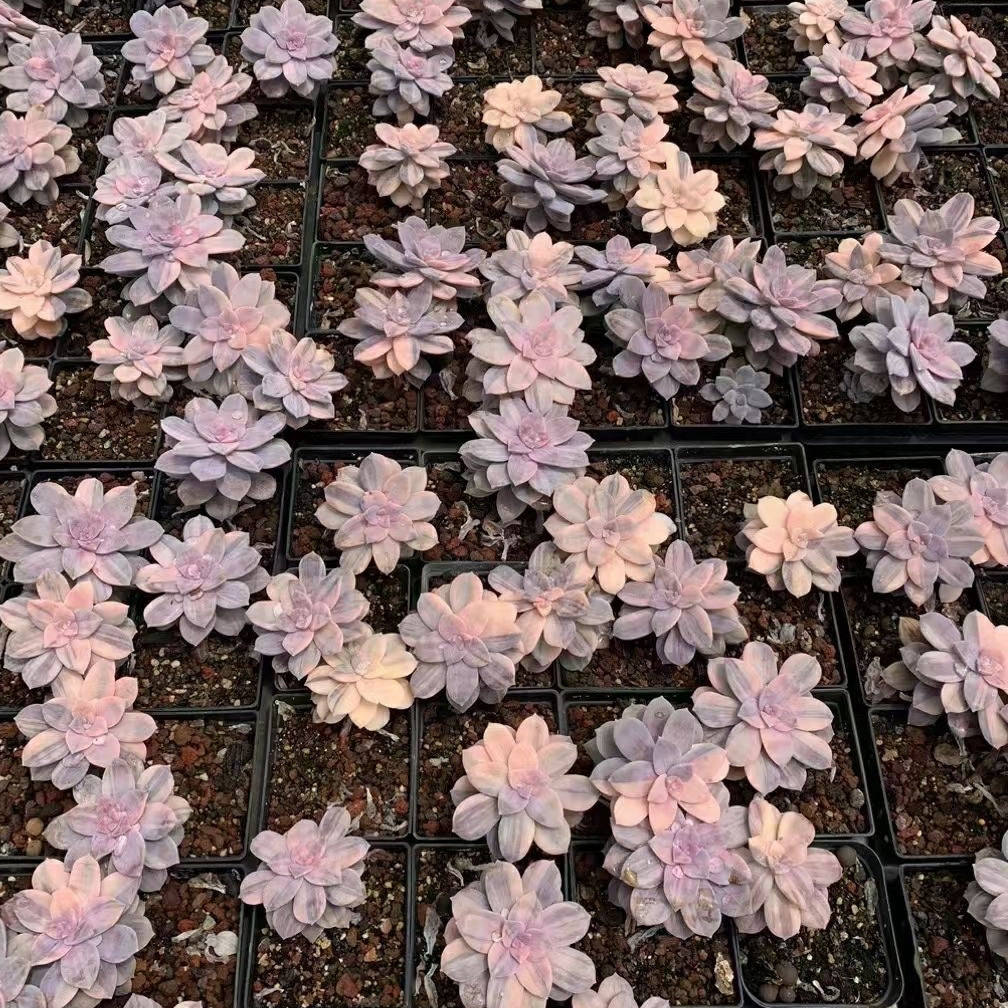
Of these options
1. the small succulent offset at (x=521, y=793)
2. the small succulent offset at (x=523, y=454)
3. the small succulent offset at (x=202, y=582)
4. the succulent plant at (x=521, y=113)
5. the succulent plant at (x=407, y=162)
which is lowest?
the small succulent offset at (x=521, y=793)

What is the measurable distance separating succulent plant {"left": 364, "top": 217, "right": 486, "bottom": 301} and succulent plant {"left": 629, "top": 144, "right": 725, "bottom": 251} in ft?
1.14

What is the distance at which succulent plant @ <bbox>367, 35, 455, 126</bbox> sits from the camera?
1859mm

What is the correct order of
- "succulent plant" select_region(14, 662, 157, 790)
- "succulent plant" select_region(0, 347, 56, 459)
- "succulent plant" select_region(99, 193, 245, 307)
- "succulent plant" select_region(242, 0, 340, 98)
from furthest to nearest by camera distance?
"succulent plant" select_region(242, 0, 340, 98) < "succulent plant" select_region(99, 193, 245, 307) < "succulent plant" select_region(0, 347, 56, 459) < "succulent plant" select_region(14, 662, 157, 790)

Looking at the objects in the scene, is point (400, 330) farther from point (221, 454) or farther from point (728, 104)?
point (728, 104)

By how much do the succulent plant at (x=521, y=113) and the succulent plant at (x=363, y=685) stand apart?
1078 mm

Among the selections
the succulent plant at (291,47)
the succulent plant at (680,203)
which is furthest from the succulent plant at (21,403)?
the succulent plant at (680,203)

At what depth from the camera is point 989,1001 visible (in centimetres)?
125

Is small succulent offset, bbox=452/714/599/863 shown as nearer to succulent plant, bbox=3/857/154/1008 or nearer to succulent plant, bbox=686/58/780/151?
succulent plant, bbox=3/857/154/1008

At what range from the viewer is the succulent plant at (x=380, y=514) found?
1437 mm

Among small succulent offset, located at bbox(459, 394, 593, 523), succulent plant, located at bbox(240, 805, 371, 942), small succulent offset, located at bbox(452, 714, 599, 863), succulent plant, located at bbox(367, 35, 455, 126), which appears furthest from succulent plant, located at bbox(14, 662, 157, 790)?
succulent plant, located at bbox(367, 35, 455, 126)

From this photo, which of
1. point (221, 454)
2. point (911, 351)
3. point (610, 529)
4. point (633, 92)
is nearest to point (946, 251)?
point (911, 351)

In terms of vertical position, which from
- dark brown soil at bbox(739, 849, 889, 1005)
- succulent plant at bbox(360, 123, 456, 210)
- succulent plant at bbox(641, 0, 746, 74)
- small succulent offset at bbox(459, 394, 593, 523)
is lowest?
dark brown soil at bbox(739, 849, 889, 1005)

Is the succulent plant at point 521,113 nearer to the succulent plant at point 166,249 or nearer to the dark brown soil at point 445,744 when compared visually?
the succulent plant at point 166,249

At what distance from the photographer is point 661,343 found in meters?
1.59
